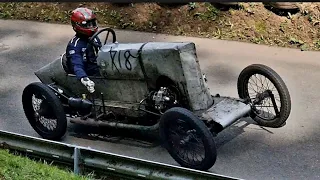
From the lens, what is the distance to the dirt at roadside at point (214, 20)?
1223 cm

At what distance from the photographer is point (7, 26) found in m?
14.7

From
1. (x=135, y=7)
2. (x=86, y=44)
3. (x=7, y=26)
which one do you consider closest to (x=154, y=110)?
(x=86, y=44)

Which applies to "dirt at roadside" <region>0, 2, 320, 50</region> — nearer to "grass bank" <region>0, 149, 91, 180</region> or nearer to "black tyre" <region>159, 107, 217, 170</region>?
"black tyre" <region>159, 107, 217, 170</region>

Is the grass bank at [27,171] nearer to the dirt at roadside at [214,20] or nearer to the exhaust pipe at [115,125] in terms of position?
the exhaust pipe at [115,125]

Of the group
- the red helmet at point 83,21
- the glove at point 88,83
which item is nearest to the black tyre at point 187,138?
the glove at point 88,83

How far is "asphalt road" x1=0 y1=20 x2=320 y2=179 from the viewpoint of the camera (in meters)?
7.64

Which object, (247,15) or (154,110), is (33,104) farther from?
(247,15)

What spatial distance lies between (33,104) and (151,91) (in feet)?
5.87


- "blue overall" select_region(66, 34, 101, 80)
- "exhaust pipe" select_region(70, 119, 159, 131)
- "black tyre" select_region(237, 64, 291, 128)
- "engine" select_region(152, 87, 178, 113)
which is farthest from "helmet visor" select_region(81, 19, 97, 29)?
"black tyre" select_region(237, 64, 291, 128)

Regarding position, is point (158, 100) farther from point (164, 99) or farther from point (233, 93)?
point (233, 93)

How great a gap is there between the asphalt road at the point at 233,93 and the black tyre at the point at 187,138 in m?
0.41

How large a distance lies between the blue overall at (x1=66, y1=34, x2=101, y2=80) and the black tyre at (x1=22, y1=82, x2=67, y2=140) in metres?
0.50

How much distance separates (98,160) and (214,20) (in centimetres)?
659

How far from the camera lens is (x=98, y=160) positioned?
723 cm
